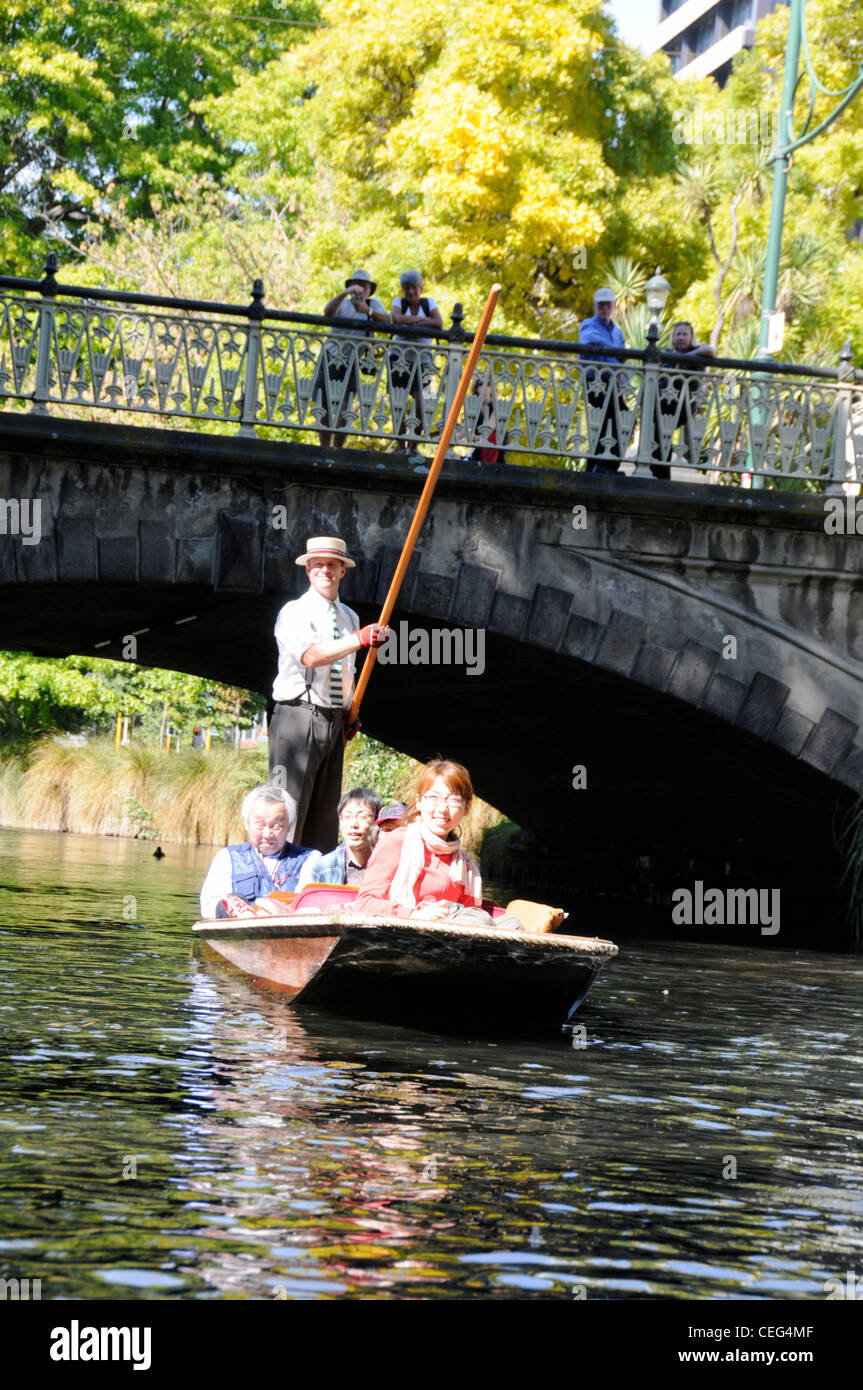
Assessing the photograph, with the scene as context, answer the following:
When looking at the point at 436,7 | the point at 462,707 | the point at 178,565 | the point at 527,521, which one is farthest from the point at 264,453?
the point at 436,7

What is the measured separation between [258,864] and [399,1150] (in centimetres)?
382

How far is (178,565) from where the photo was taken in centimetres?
1196

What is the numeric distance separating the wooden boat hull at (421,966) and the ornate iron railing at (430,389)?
16.5 ft

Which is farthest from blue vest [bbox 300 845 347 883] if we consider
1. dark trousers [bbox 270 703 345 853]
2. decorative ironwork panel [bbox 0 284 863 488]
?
decorative ironwork panel [bbox 0 284 863 488]

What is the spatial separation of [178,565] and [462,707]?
4997 mm

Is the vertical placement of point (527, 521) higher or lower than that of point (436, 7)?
lower

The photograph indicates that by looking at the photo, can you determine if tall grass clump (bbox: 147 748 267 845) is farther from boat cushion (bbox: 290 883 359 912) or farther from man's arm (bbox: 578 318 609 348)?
boat cushion (bbox: 290 883 359 912)

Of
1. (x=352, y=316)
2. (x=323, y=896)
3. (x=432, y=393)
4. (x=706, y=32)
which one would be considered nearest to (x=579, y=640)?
(x=432, y=393)

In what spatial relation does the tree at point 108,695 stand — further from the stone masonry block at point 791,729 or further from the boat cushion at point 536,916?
the boat cushion at point 536,916

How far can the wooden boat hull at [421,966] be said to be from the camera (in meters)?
6.73
